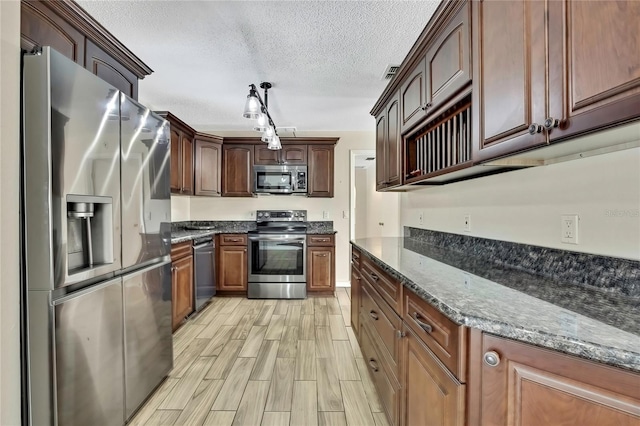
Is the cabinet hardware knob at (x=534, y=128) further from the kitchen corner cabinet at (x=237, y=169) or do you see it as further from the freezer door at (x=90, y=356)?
the kitchen corner cabinet at (x=237, y=169)

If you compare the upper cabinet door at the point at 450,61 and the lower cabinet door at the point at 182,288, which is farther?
the lower cabinet door at the point at 182,288

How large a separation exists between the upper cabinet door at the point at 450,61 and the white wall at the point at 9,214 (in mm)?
1846

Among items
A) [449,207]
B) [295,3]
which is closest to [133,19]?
[295,3]

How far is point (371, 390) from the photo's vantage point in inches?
77.4

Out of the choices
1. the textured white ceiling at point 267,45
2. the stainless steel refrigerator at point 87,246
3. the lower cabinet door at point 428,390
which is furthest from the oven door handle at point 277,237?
the lower cabinet door at point 428,390

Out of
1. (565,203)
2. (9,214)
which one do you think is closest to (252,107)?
(9,214)

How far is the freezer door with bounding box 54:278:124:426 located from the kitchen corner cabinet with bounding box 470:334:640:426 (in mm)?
1533

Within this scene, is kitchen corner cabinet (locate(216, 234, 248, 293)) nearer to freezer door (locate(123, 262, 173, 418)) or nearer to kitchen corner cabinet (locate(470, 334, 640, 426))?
freezer door (locate(123, 262, 173, 418))

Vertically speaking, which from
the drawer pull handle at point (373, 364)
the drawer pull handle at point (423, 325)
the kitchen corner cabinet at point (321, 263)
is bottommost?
the drawer pull handle at point (373, 364)

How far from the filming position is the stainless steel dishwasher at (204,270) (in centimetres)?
330

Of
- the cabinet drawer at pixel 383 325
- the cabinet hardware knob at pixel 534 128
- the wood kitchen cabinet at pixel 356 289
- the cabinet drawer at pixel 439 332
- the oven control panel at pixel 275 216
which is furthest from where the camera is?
the oven control panel at pixel 275 216

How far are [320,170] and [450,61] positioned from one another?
111 inches

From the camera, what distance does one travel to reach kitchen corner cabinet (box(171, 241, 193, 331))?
278 centimetres

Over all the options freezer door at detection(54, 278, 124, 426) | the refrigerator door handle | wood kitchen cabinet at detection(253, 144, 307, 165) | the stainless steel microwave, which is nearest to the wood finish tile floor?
freezer door at detection(54, 278, 124, 426)
